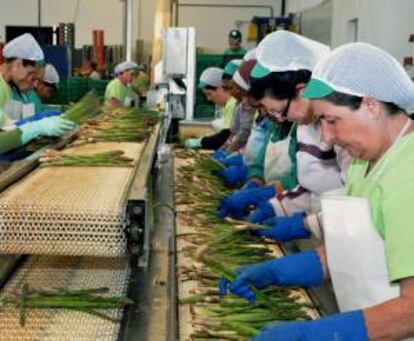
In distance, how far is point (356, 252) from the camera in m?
1.73

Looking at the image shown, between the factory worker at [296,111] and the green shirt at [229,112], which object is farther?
the green shirt at [229,112]

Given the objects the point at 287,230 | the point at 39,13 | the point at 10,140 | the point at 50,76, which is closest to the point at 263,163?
the point at 287,230

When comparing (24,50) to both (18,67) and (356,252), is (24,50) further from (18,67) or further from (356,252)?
(356,252)

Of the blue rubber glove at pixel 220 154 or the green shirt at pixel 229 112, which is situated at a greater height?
the green shirt at pixel 229 112

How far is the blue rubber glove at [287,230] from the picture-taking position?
8.52 ft

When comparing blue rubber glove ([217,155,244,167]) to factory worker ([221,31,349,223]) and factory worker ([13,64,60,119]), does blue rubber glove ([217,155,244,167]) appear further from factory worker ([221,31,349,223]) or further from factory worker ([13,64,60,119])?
factory worker ([221,31,349,223])

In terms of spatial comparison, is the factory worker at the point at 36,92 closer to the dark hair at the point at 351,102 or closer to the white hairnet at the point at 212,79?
the white hairnet at the point at 212,79

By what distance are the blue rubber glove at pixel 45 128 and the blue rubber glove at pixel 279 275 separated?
176cm

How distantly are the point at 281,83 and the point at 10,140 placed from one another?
1.53 metres

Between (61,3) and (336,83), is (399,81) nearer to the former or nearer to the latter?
(336,83)

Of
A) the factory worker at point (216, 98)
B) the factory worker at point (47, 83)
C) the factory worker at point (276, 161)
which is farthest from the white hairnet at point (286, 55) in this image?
the factory worker at point (47, 83)

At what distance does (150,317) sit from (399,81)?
3.13 feet

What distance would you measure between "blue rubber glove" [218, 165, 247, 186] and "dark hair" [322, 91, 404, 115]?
2.38 metres

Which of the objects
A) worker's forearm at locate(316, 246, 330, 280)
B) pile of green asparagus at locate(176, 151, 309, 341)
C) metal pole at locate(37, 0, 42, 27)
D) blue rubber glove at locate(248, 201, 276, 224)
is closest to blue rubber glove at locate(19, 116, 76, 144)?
pile of green asparagus at locate(176, 151, 309, 341)
